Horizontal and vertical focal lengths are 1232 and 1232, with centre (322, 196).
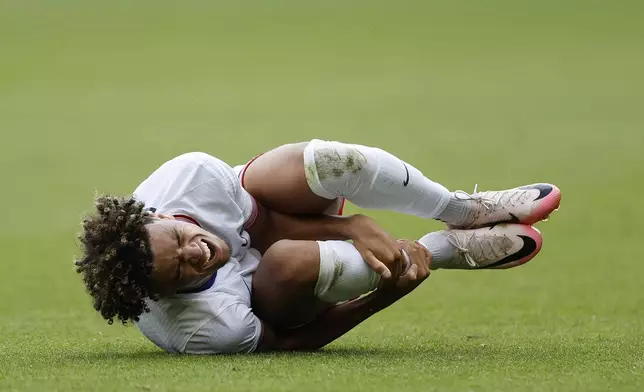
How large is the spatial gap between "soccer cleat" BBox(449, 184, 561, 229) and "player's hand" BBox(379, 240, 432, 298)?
248 mm

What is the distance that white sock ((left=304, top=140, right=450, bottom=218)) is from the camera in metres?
3.75

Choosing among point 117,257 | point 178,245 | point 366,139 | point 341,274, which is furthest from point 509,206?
point 366,139

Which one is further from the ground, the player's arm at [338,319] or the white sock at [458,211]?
the white sock at [458,211]

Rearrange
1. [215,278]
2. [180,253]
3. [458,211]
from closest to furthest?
[180,253] → [215,278] → [458,211]

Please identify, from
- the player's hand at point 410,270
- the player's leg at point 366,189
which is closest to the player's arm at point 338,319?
the player's hand at point 410,270

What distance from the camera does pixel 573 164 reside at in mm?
9734

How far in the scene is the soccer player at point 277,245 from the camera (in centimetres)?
361

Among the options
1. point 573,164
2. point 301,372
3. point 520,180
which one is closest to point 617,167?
point 573,164

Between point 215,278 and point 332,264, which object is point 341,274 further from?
point 215,278

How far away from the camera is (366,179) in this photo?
380 cm

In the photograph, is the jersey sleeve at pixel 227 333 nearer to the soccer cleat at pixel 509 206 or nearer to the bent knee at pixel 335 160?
the bent knee at pixel 335 160

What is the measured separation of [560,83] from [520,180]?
3.71 metres

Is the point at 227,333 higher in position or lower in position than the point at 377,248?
lower

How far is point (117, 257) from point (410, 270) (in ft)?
2.97
